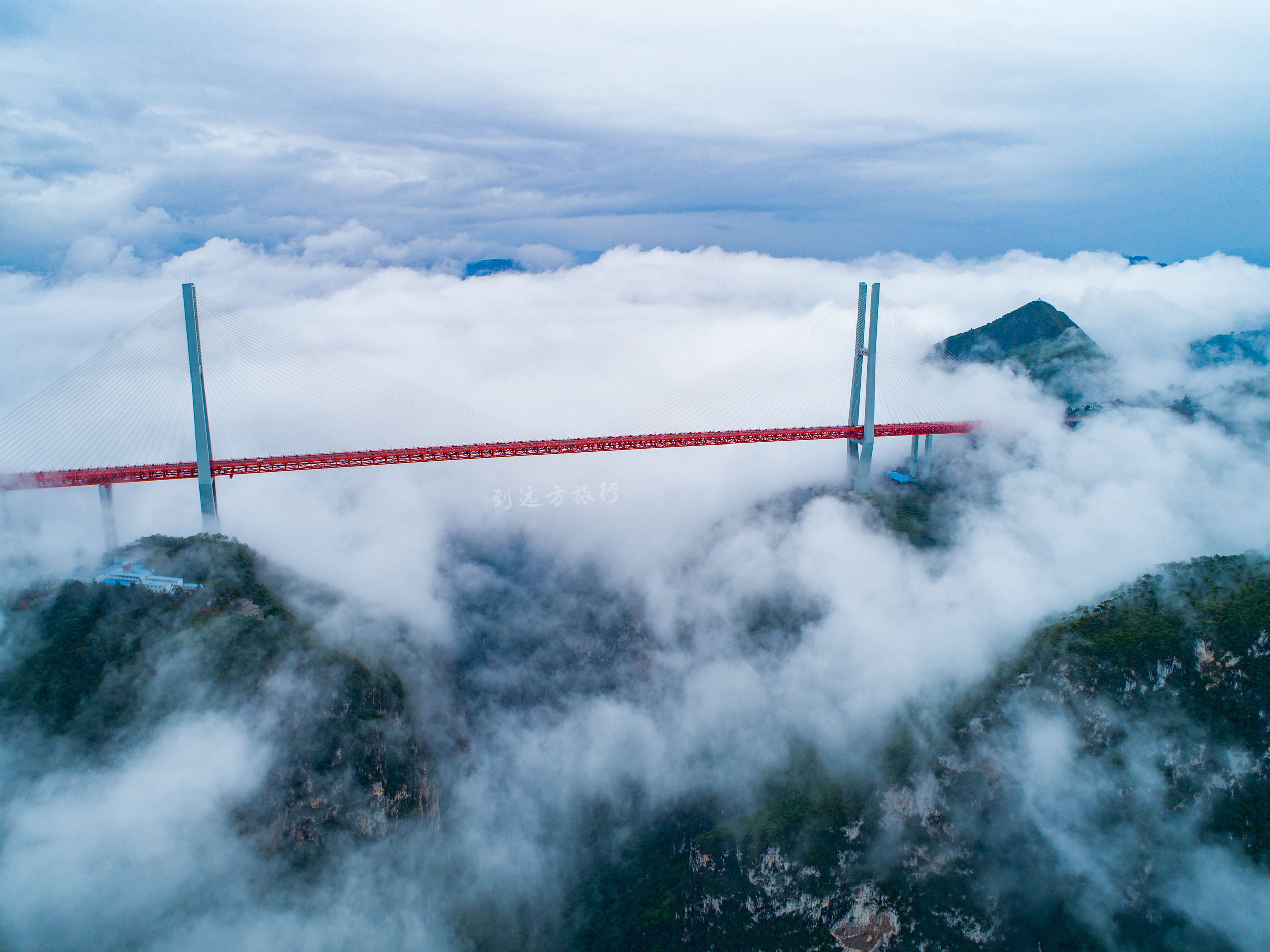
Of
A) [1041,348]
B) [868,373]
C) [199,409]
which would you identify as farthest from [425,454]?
[1041,348]

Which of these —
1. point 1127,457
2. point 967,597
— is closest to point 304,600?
point 967,597

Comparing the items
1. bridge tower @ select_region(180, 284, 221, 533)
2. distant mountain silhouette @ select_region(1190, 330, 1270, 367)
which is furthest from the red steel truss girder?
distant mountain silhouette @ select_region(1190, 330, 1270, 367)

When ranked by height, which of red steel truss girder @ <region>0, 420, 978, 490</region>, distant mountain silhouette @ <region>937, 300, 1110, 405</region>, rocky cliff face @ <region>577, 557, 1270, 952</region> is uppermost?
distant mountain silhouette @ <region>937, 300, 1110, 405</region>

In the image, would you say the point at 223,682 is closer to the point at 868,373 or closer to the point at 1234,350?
the point at 868,373

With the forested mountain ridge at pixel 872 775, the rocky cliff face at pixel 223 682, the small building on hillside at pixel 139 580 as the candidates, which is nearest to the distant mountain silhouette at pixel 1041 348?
the forested mountain ridge at pixel 872 775

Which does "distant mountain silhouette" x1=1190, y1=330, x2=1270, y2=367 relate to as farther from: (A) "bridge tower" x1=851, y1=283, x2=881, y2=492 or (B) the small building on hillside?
(B) the small building on hillside

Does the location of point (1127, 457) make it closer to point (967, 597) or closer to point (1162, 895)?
point (967, 597)

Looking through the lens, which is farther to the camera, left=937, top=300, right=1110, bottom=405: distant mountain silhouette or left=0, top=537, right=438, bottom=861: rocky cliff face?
left=937, top=300, right=1110, bottom=405: distant mountain silhouette
